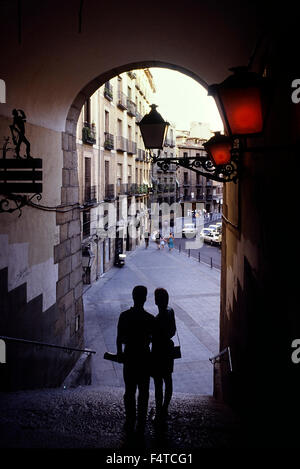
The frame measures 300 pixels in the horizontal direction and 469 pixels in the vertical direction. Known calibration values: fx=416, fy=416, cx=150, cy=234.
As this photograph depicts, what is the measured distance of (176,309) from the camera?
13.1 metres

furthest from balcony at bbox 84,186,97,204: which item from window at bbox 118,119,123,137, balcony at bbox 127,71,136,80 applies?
balcony at bbox 127,71,136,80

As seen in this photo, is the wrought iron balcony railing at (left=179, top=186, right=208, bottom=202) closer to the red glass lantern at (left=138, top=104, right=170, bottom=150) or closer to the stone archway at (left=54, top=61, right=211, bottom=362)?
the stone archway at (left=54, top=61, right=211, bottom=362)

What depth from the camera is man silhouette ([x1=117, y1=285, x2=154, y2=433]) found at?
3746 mm

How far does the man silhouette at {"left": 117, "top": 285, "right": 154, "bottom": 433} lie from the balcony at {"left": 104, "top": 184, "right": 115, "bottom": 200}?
15825 millimetres

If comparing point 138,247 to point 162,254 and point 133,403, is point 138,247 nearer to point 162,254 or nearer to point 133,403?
point 162,254

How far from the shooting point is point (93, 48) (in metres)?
5.99

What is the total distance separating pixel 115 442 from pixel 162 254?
2280cm

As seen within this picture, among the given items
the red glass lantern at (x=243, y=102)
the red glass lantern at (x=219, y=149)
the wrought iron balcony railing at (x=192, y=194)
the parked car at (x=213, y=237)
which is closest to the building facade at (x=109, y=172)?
the parked car at (x=213, y=237)

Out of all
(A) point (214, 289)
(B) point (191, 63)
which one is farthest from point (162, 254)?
(B) point (191, 63)

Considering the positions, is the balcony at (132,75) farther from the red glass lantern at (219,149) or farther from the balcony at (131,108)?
the red glass lantern at (219,149)

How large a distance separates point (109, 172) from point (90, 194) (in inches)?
152

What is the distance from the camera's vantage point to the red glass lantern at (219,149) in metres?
5.01

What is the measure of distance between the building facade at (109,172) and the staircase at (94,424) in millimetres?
11213

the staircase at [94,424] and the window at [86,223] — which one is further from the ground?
the window at [86,223]
